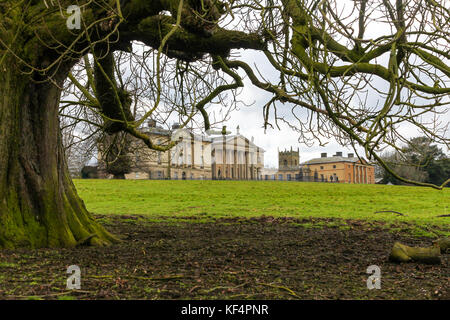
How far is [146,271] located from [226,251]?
1.68m

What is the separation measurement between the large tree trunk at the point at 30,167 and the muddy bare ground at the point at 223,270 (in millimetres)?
409

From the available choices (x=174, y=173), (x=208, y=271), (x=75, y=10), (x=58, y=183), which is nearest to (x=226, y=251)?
(x=208, y=271)

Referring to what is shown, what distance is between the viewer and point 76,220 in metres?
6.23

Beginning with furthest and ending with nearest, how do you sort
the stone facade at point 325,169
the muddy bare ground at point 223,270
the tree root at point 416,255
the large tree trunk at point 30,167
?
the stone facade at point 325,169, the large tree trunk at point 30,167, the tree root at point 416,255, the muddy bare ground at point 223,270

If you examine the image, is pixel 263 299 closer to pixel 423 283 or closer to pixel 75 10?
pixel 423 283

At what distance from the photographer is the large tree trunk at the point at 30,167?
5637mm

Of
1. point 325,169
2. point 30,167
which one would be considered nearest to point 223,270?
point 30,167

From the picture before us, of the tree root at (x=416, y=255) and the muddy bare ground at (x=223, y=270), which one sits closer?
the muddy bare ground at (x=223, y=270)

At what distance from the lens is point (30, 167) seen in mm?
5781

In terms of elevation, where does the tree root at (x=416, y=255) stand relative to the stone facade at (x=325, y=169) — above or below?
below

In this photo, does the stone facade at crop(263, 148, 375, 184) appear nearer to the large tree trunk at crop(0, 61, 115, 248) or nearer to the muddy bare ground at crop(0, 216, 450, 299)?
the muddy bare ground at crop(0, 216, 450, 299)

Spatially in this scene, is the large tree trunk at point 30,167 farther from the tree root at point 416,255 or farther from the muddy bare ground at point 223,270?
the tree root at point 416,255

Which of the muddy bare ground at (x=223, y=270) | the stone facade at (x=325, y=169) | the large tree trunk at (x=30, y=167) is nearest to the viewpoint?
the muddy bare ground at (x=223, y=270)

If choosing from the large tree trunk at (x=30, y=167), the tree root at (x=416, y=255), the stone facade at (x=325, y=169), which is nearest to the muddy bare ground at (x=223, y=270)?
the tree root at (x=416, y=255)
